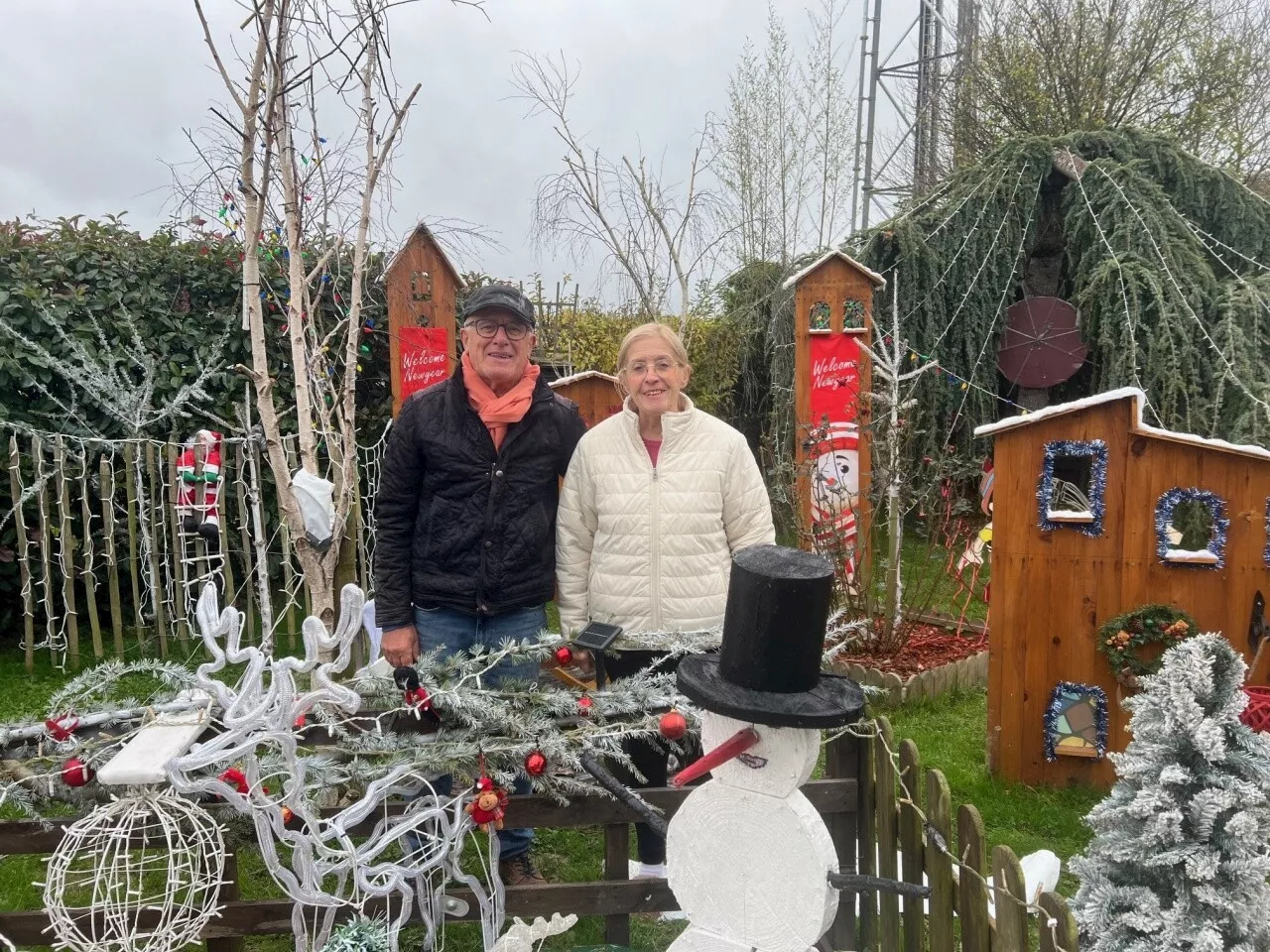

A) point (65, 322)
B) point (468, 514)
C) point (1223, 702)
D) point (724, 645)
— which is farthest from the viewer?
point (65, 322)

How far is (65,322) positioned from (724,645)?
5.60 meters

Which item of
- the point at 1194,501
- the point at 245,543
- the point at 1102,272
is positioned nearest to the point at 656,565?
the point at 1194,501

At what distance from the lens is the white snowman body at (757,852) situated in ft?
4.54

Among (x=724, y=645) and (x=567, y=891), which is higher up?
(x=724, y=645)

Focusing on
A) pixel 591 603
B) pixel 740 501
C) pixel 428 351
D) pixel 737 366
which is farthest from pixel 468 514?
pixel 737 366

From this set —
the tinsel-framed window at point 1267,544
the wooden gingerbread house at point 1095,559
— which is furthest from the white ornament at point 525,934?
the tinsel-framed window at point 1267,544

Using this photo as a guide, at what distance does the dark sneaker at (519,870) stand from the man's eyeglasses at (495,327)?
1.56m

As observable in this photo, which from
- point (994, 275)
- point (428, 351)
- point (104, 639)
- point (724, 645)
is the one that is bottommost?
point (104, 639)

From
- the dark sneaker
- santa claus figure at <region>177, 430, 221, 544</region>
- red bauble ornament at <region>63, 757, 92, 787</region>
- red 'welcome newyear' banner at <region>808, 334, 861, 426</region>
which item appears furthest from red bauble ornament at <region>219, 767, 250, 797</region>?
red 'welcome newyear' banner at <region>808, 334, 861, 426</region>

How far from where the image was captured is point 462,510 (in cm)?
257

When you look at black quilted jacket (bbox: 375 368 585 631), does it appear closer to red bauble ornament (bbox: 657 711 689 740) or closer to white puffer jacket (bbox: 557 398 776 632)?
white puffer jacket (bbox: 557 398 776 632)

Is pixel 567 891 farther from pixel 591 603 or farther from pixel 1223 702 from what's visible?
pixel 1223 702

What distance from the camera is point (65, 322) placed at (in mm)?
5387

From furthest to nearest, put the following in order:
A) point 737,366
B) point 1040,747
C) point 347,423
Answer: point 737,366 → point 1040,747 → point 347,423
